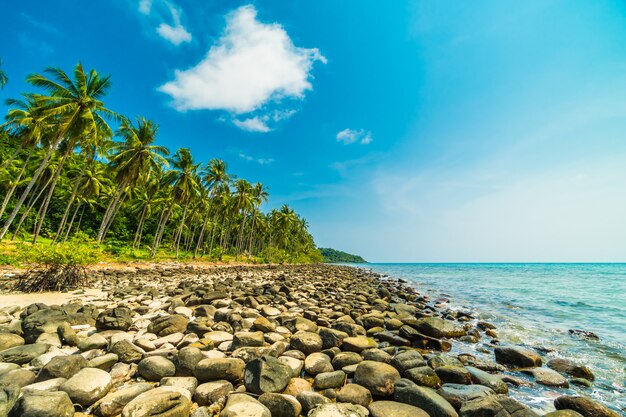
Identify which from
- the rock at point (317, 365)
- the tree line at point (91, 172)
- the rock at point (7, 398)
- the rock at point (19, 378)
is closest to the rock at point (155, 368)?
the rock at point (19, 378)

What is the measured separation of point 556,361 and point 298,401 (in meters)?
5.93

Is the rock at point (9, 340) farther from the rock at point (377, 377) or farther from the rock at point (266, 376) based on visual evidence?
the rock at point (377, 377)

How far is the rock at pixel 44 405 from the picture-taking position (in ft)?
8.73

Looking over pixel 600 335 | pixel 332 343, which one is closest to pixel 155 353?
pixel 332 343

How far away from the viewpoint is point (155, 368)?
4.01 m

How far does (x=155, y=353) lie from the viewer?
4641 millimetres

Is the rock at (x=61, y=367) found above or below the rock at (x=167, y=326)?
below

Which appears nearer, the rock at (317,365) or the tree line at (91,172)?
the rock at (317,365)

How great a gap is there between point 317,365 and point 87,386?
308cm

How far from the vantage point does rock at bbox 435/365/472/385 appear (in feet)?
14.8

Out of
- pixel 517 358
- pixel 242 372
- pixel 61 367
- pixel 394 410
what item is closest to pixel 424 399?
pixel 394 410

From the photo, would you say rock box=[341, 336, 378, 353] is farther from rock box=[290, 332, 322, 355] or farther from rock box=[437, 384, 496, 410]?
rock box=[437, 384, 496, 410]

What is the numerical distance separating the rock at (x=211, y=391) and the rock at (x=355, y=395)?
4.88ft

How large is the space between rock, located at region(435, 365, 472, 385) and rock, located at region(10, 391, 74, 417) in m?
5.08
